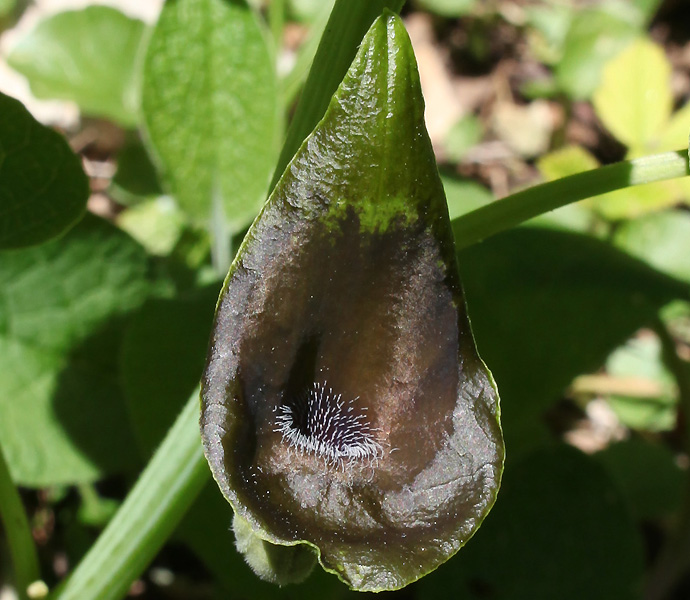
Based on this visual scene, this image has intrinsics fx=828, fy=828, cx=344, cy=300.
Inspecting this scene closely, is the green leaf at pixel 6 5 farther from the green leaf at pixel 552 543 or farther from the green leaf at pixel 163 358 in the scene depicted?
the green leaf at pixel 552 543

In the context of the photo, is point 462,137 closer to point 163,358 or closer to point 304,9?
point 304,9

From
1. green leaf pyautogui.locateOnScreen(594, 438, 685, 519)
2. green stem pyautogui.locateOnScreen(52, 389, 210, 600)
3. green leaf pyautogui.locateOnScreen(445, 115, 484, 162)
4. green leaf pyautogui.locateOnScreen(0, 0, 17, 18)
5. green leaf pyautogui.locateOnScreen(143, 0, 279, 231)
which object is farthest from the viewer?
green leaf pyautogui.locateOnScreen(445, 115, 484, 162)

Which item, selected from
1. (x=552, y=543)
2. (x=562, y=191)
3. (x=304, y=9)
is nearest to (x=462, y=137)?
(x=304, y=9)

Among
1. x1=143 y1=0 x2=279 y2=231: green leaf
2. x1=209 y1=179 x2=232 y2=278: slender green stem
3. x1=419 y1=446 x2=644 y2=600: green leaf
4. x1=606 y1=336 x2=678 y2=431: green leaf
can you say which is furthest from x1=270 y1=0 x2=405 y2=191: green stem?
x1=606 y1=336 x2=678 y2=431: green leaf

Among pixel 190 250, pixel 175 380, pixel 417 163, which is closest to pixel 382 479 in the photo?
pixel 417 163

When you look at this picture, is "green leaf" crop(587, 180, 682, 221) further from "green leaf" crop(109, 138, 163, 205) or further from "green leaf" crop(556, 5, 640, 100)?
"green leaf" crop(109, 138, 163, 205)

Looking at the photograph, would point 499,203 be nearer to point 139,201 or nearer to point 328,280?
point 328,280
